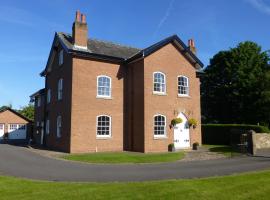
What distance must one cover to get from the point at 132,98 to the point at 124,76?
2.20 meters

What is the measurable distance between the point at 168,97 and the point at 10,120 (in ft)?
104

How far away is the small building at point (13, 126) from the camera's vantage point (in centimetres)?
4700

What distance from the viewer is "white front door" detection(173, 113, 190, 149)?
25.9m

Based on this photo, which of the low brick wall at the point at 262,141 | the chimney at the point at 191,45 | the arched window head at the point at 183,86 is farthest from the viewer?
the chimney at the point at 191,45

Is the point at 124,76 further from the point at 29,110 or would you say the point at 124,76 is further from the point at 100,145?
the point at 29,110

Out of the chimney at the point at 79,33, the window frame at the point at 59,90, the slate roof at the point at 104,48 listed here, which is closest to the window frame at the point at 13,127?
the window frame at the point at 59,90

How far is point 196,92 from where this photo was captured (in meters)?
28.1

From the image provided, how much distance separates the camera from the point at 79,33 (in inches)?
1019

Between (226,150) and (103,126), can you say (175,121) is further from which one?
(103,126)

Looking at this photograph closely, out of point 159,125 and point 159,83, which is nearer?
point 159,125

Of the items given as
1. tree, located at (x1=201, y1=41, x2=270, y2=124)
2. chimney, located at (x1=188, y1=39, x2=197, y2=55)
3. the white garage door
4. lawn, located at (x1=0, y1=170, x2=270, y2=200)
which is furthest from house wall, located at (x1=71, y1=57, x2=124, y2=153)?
the white garage door

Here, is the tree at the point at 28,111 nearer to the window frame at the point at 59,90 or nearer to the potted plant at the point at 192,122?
the window frame at the point at 59,90

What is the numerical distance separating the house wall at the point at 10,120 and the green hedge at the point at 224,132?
28.0 metres

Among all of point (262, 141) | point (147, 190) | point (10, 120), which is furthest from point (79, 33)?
point (10, 120)
